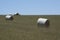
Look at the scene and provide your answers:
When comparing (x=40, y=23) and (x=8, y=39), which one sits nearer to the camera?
(x=8, y=39)

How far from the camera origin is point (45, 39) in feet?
42.6

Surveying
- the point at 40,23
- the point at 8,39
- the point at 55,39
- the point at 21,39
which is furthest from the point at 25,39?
the point at 40,23

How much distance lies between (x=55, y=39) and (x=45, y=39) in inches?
28.2

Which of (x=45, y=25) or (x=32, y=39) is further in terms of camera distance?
(x=45, y=25)

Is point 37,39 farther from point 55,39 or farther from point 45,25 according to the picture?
point 45,25

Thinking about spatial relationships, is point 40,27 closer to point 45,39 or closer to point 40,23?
point 40,23

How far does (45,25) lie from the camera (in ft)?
66.0

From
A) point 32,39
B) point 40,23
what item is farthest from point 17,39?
point 40,23

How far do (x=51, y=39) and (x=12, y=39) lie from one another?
9.22 feet

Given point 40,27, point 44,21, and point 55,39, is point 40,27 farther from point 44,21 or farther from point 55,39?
point 55,39

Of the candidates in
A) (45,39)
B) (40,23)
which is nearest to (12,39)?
(45,39)

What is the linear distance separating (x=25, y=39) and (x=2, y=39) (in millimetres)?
1617

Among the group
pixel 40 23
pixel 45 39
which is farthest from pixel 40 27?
pixel 45 39

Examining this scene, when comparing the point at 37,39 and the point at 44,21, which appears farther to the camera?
the point at 44,21
